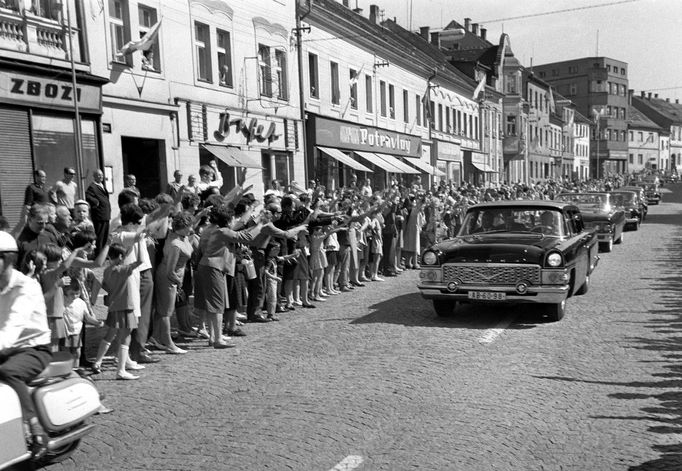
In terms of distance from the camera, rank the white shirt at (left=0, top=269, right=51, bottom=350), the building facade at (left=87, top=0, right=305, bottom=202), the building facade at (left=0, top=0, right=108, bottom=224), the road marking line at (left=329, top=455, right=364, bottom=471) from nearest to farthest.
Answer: the white shirt at (left=0, top=269, right=51, bottom=350) < the road marking line at (left=329, top=455, right=364, bottom=471) < the building facade at (left=0, top=0, right=108, bottom=224) < the building facade at (left=87, top=0, right=305, bottom=202)

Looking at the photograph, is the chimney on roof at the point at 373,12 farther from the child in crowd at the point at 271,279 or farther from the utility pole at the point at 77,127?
the child in crowd at the point at 271,279

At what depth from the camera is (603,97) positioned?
110 meters

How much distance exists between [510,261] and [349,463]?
5195mm

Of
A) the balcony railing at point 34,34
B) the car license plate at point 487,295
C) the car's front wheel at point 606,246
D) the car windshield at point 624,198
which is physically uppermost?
the balcony railing at point 34,34

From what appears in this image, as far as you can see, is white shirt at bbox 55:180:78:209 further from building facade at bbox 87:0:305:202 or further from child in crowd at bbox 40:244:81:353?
child in crowd at bbox 40:244:81:353

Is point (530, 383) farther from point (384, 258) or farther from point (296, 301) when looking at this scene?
point (384, 258)

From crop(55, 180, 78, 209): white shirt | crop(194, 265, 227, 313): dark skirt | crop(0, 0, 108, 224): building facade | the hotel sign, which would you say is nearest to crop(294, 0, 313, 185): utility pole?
the hotel sign

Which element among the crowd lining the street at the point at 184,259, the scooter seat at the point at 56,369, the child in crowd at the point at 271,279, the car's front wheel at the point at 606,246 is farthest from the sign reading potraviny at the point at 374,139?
the scooter seat at the point at 56,369

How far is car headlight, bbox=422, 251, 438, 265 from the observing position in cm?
966

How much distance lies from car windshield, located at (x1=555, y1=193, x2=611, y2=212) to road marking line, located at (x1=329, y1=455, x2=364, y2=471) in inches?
680

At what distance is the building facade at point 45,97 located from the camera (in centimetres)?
1453

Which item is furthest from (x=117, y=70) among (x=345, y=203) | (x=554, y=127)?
(x=554, y=127)

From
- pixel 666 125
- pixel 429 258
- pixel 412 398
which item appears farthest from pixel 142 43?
pixel 666 125

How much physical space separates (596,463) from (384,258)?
10521mm
